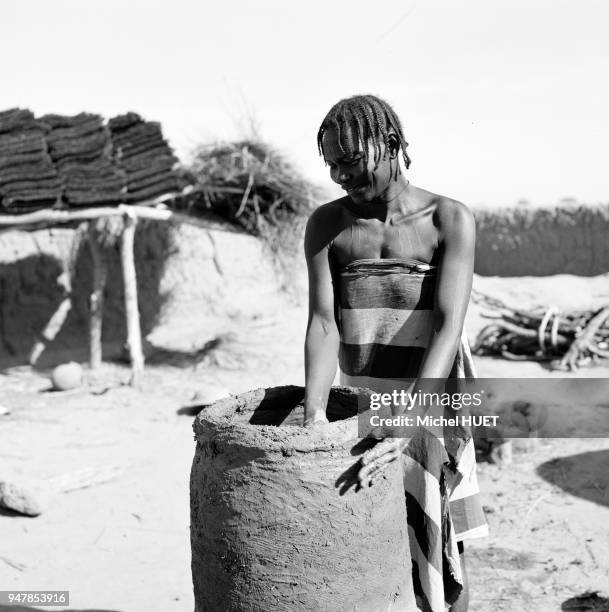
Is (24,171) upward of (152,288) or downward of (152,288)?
upward

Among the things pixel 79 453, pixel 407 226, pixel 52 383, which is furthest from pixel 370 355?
pixel 52 383

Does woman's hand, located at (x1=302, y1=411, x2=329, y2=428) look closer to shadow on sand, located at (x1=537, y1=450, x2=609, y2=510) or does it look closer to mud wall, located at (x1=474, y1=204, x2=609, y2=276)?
shadow on sand, located at (x1=537, y1=450, x2=609, y2=510)

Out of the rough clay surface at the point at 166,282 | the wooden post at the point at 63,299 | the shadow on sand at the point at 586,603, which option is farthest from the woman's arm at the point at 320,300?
the wooden post at the point at 63,299

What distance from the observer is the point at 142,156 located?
9062 mm

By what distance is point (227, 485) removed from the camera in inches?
81.0

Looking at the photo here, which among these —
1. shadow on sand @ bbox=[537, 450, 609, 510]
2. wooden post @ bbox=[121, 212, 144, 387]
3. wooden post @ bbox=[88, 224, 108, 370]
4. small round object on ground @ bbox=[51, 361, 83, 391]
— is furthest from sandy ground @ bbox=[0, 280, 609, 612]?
wooden post @ bbox=[88, 224, 108, 370]

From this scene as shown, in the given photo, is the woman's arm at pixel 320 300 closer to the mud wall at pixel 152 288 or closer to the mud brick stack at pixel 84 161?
the mud brick stack at pixel 84 161

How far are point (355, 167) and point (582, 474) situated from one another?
363 centimetres

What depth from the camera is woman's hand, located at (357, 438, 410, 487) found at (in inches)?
79.0

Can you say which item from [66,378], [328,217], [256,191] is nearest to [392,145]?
[328,217]

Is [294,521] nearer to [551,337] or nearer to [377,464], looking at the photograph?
[377,464]

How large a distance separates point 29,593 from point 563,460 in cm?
345

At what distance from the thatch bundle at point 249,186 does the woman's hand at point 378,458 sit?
24.2 ft

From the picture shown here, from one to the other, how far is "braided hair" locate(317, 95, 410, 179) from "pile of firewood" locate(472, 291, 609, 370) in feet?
20.5
